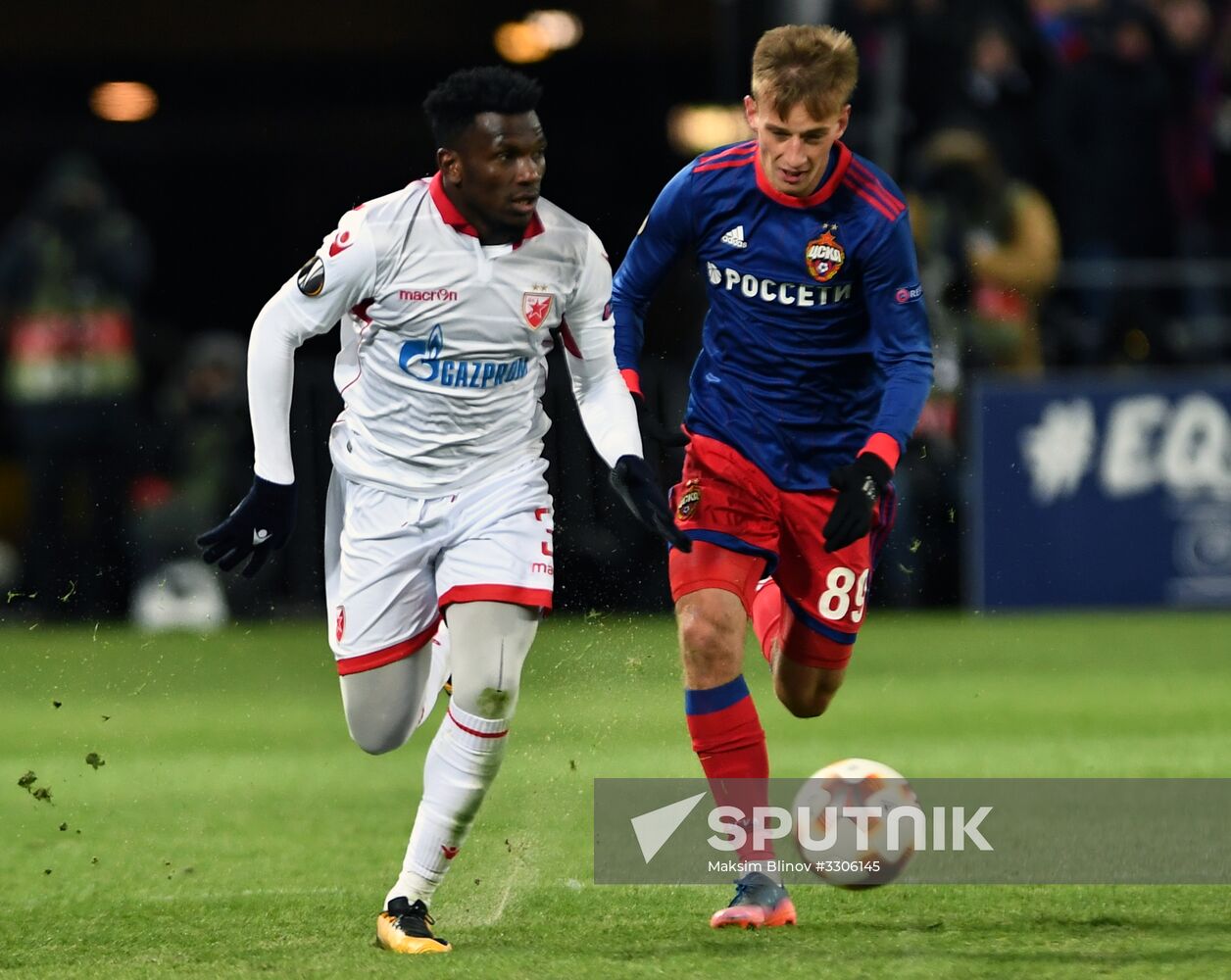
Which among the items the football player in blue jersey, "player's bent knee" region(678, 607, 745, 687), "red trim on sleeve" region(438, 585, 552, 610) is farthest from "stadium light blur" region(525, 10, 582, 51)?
"red trim on sleeve" region(438, 585, 552, 610)

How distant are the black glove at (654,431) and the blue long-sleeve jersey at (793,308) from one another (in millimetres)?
131

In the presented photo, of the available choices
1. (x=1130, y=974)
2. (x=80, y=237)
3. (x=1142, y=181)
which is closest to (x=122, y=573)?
(x=80, y=237)

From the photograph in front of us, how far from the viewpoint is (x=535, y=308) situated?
229 inches

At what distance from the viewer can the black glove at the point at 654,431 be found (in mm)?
6215

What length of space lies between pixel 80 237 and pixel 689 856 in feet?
24.9

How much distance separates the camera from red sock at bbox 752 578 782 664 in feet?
22.5

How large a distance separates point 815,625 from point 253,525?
5.52ft

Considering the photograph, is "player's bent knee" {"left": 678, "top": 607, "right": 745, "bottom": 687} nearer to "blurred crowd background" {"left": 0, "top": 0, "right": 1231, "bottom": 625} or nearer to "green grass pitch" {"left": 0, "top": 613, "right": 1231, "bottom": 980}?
"green grass pitch" {"left": 0, "top": 613, "right": 1231, "bottom": 980}

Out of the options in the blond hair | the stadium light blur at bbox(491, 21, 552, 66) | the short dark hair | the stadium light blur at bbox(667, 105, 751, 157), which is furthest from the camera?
the stadium light blur at bbox(491, 21, 552, 66)

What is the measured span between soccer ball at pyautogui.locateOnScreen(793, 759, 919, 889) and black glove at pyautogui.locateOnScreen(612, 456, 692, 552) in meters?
0.89

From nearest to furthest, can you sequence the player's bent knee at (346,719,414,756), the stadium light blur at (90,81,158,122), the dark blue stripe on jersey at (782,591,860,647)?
the player's bent knee at (346,719,414,756) < the dark blue stripe on jersey at (782,591,860,647) < the stadium light blur at (90,81,158,122)

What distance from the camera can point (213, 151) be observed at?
55.1 ft

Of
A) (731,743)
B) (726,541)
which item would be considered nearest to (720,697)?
(731,743)

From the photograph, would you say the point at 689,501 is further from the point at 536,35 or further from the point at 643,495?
the point at 536,35
